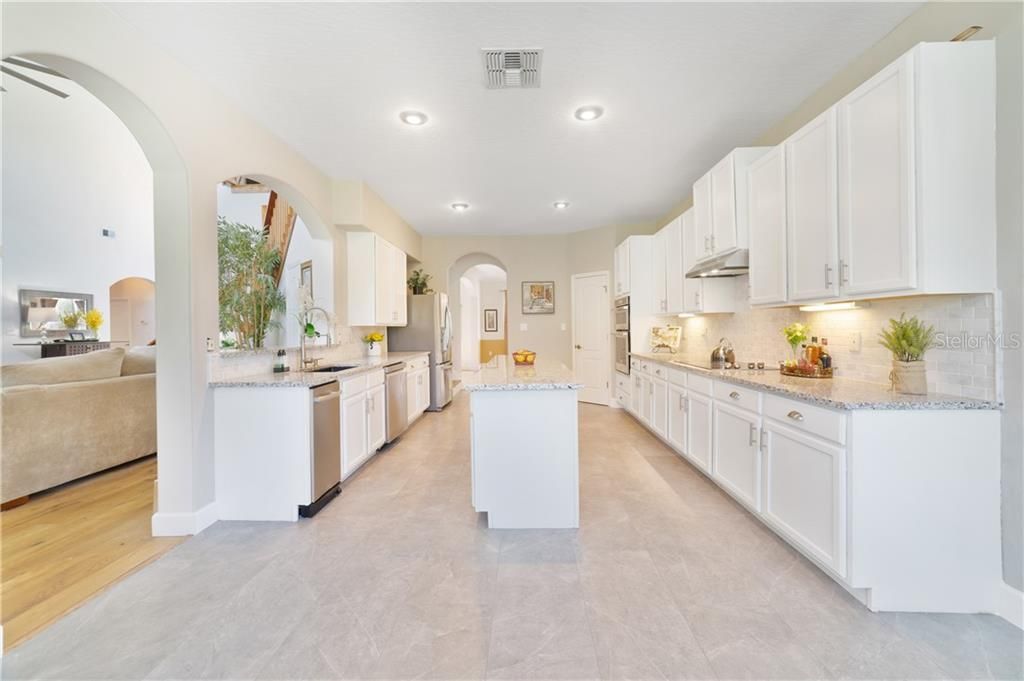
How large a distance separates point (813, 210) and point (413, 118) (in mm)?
2651

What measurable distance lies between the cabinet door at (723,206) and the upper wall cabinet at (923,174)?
970 mm

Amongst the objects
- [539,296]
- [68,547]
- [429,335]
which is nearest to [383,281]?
[429,335]

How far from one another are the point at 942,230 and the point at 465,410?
17.6 ft

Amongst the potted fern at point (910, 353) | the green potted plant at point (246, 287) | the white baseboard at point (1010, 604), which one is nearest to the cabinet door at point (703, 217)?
the potted fern at point (910, 353)

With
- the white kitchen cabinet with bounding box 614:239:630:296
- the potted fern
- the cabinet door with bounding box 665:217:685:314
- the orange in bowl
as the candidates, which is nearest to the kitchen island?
the orange in bowl

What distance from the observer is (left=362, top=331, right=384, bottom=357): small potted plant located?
4.71 meters

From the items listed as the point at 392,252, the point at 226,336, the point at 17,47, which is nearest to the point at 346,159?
the point at 392,252

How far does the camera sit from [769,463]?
2244 millimetres

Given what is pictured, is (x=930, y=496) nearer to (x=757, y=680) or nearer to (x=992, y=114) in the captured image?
(x=757, y=680)

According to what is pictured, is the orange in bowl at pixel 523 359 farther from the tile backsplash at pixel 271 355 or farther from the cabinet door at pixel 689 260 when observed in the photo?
the tile backsplash at pixel 271 355

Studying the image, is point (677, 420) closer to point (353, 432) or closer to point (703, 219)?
point (703, 219)

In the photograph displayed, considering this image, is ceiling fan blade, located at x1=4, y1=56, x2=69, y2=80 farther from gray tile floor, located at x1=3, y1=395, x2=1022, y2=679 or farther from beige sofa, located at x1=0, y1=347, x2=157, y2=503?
gray tile floor, located at x1=3, y1=395, x2=1022, y2=679

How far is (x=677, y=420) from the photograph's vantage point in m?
3.60

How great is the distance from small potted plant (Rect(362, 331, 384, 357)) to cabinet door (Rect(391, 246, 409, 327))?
35 centimetres
